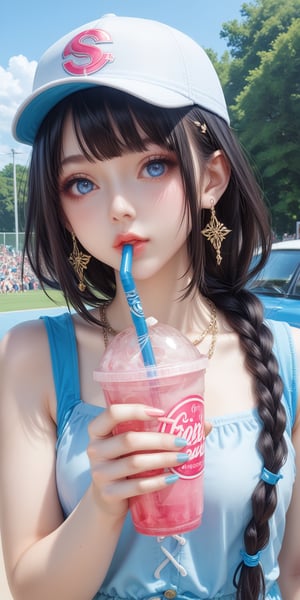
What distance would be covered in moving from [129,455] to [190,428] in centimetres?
11

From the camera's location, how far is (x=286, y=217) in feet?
75.6

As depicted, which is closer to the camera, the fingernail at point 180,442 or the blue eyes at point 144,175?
the fingernail at point 180,442

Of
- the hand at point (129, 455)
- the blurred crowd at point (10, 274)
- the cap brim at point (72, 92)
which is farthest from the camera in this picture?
the blurred crowd at point (10, 274)

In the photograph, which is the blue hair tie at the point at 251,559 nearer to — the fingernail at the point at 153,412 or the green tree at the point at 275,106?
the fingernail at the point at 153,412

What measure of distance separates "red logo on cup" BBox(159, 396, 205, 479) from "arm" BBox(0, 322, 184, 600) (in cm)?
4

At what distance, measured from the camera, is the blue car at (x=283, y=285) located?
420cm

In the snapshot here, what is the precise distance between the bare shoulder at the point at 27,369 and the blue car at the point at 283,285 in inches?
121

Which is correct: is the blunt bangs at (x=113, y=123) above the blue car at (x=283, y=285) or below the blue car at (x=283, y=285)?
above

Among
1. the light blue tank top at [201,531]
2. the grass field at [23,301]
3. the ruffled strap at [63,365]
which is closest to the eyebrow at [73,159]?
the ruffled strap at [63,365]

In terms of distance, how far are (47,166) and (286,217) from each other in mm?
22894

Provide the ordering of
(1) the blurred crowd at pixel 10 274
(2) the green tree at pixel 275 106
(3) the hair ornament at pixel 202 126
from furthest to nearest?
(2) the green tree at pixel 275 106, (1) the blurred crowd at pixel 10 274, (3) the hair ornament at pixel 202 126

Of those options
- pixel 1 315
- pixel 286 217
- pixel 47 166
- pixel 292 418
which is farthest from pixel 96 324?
pixel 286 217

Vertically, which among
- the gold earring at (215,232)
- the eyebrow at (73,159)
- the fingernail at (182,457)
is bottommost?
the fingernail at (182,457)

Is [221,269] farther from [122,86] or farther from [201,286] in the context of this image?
[122,86]
